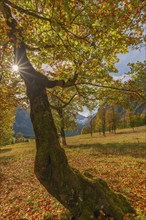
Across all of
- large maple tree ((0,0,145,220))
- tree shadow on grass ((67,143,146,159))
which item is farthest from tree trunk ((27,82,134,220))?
tree shadow on grass ((67,143,146,159))

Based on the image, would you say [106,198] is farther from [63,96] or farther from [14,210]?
[63,96]

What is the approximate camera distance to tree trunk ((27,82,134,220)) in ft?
23.8

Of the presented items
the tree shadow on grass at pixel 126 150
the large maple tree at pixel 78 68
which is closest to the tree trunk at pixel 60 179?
the large maple tree at pixel 78 68

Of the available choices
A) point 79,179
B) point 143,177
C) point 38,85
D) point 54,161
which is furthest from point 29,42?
point 143,177

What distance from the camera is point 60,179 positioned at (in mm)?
7227

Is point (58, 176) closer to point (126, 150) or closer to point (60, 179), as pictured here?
point (60, 179)

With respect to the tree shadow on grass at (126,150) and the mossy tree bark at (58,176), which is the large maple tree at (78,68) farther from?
the tree shadow on grass at (126,150)

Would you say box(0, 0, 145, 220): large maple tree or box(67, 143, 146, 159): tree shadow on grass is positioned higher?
box(0, 0, 145, 220): large maple tree

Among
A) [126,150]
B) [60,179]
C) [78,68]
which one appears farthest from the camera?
[126,150]

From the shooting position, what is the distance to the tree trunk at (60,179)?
23.8 feet

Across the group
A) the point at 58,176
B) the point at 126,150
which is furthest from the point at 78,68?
the point at 126,150

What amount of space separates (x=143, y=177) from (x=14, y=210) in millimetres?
9449

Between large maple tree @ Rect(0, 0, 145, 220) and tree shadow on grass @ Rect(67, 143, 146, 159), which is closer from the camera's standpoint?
large maple tree @ Rect(0, 0, 145, 220)

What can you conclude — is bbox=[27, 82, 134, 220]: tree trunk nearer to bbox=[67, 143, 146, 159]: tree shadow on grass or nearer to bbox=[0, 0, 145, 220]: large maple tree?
bbox=[0, 0, 145, 220]: large maple tree
